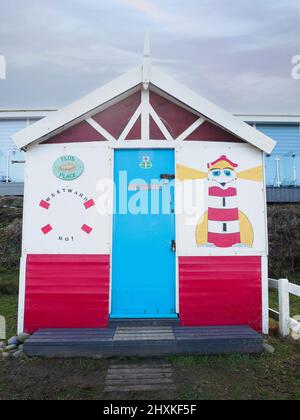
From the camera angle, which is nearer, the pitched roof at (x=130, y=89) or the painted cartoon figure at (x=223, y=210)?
the pitched roof at (x=130, y=89)

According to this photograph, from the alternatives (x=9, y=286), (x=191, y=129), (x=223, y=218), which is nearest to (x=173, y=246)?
(x=223, y=218)

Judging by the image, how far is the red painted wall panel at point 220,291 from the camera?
5.47m

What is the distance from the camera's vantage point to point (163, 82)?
551cm

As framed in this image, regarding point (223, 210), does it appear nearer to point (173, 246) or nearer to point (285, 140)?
point (173, 246)

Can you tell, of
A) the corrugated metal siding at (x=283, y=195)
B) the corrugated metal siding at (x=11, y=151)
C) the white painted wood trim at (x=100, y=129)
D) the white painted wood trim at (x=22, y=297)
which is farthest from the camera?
the corrugated metal siding at (x=11, y=151)

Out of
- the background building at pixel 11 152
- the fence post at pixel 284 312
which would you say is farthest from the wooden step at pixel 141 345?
the background building at pixel 11 152

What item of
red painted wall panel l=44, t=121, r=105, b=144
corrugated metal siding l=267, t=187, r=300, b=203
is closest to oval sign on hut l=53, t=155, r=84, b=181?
red painted wall panel l=44, t=121, r=105, b=144

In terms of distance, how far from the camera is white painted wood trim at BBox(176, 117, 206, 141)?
5.70 m

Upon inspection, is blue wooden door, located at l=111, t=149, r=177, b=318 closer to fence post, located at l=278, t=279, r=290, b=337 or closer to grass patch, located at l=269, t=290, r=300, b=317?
fence post, located at l=278, t=279, r=290, b=337

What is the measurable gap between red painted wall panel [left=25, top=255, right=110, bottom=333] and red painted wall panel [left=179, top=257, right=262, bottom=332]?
1.24 meters

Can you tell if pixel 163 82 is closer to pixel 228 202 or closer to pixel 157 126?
pixel 157 126

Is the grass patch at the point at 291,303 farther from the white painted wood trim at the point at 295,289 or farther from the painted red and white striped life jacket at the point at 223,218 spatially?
the painted red and white striped life jacket at the point at 223,218

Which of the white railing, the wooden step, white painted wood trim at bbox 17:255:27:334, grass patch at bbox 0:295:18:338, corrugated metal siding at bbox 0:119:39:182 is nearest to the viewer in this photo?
the wooden step

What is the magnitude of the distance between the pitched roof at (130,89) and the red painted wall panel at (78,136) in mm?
125
